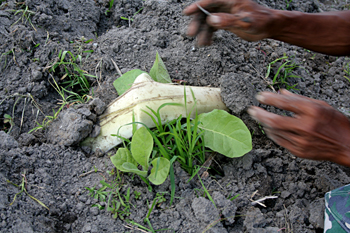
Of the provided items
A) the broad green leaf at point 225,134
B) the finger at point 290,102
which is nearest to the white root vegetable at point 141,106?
the broad green leaf at point 225,134

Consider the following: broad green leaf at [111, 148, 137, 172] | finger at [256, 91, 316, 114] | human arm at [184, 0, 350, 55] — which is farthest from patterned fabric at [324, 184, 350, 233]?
broad green leaf at [111, 148, 137, 172]

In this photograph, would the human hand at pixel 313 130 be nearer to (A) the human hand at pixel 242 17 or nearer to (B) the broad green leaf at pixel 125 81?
(A) the human hand at pixel 242 17

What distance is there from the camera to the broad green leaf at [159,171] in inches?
62.9

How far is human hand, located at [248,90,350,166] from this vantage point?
3.69 ft

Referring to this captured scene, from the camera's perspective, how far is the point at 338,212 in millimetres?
1466

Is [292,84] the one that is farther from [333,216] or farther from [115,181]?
[115,181]

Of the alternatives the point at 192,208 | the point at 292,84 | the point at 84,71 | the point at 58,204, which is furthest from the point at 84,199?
the point at 292,84

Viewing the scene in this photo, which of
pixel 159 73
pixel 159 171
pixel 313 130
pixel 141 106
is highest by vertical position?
pixel 313 130

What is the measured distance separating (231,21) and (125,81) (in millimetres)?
967

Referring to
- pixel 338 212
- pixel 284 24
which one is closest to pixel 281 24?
pixel 284 24

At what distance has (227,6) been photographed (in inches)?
60.6

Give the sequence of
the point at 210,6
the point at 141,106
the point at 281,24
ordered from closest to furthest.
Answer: the point at 281,24 → the point at 210,6 → the point at 141,106

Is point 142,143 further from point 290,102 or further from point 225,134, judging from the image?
point 290,102

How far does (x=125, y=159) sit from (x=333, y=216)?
119cm
